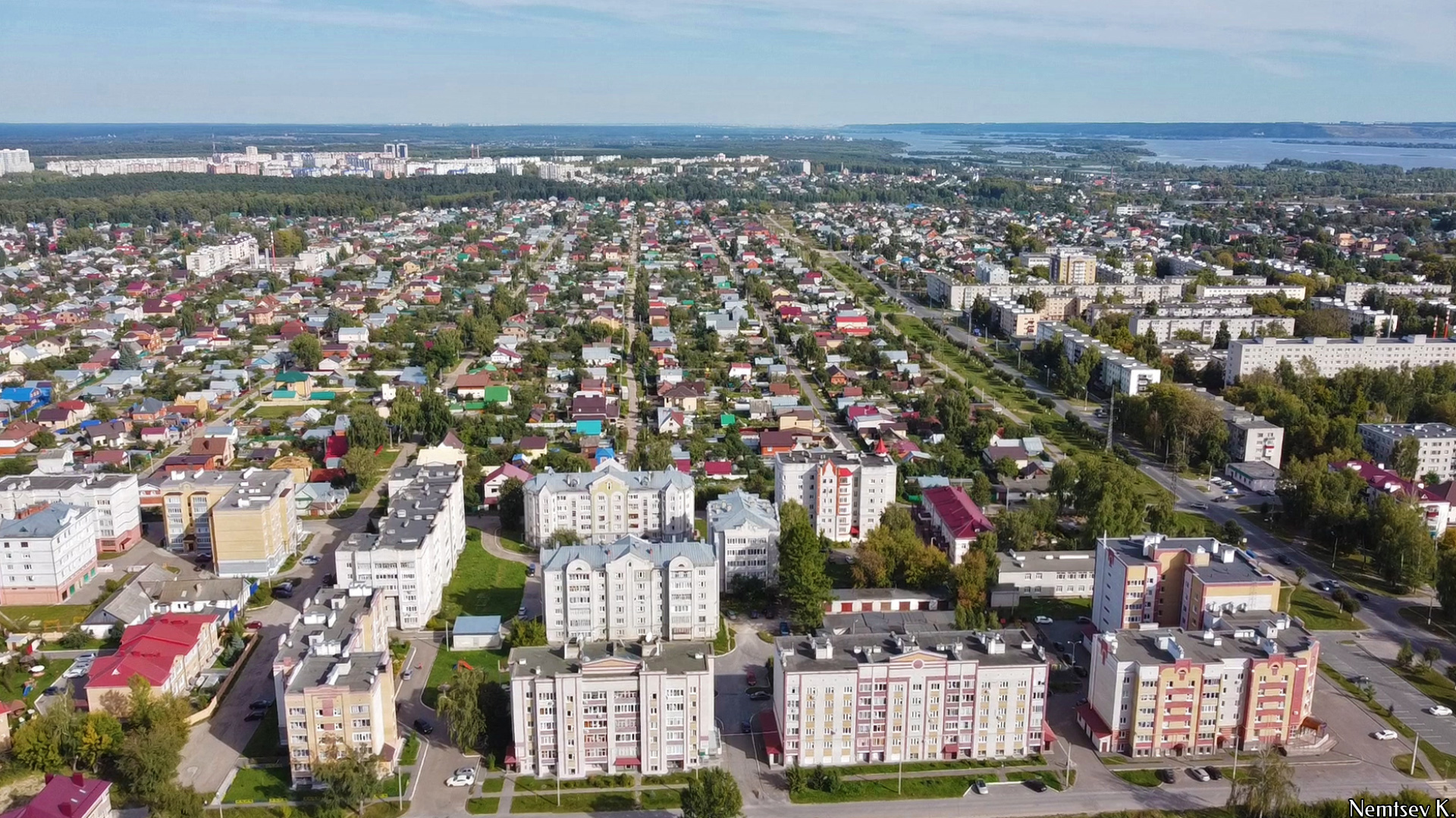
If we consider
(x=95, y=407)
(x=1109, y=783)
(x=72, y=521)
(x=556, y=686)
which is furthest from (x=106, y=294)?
(x=1109, y=783)

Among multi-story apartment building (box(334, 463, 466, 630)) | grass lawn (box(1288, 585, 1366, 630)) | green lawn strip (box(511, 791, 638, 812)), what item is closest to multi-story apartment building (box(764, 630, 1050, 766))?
green lawn strip (box(511, 791, 638, 812))

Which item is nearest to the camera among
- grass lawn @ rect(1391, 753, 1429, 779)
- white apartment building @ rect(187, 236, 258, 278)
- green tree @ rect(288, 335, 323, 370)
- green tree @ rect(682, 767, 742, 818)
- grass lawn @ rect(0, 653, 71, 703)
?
green tree @ rect(682, 767, 742, 818)

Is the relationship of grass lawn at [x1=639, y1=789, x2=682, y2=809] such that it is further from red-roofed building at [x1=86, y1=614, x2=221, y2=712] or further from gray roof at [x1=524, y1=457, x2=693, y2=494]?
gray roof at [x1=524, y1=457, x2=693, y2=494]

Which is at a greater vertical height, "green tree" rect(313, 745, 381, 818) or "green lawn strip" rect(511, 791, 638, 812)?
"green tree" rect(313, 745, 381, 818)

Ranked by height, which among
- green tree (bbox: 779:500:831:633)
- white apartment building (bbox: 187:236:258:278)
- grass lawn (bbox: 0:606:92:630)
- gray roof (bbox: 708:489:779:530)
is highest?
white apartment building (bbox: 187:236:258:278)

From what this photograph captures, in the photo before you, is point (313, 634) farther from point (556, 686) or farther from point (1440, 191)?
point (1440, 191)

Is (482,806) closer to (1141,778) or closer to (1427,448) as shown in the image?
(1141,778)

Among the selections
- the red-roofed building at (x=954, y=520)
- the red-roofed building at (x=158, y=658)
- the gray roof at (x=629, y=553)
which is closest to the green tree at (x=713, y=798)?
the gray roof at (x=629, y=553)
